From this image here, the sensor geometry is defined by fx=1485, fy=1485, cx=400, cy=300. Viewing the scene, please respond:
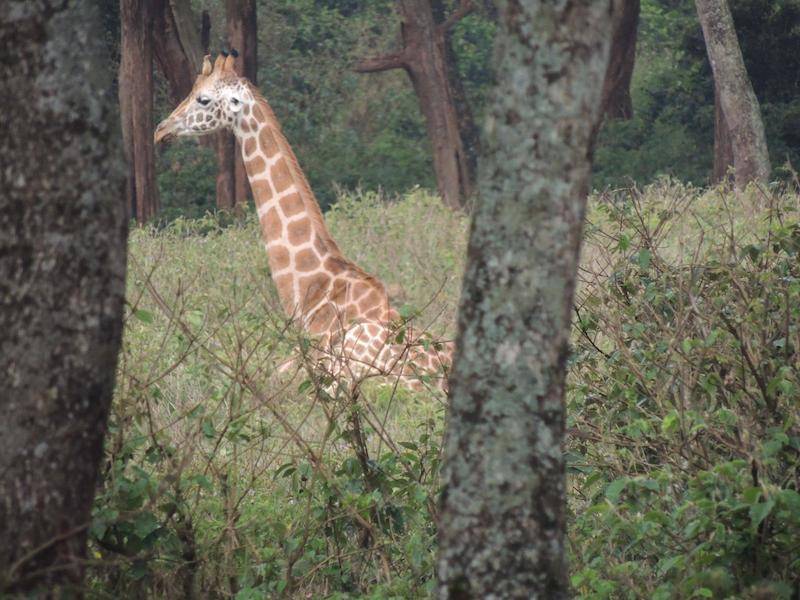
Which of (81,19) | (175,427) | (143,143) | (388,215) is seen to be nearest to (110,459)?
(81,19)

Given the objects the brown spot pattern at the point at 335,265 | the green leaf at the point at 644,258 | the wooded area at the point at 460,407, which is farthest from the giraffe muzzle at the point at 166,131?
the green leaf at the point at 644,258

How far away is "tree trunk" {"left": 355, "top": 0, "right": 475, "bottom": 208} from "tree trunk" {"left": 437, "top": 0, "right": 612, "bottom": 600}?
13760mm

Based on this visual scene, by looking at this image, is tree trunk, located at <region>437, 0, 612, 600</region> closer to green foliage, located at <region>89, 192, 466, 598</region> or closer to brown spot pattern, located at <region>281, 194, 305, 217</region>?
green foliage, located at <region>89, 192, 466, 598</region>

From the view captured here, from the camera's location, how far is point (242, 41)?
18.1m

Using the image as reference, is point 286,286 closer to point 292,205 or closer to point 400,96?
point 292,205

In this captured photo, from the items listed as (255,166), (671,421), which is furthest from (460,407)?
(255,166)

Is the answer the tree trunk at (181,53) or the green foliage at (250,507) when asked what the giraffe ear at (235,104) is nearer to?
the green foliage at (250,507)

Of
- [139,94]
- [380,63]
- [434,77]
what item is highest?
[380,63]

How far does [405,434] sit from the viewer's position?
745cm

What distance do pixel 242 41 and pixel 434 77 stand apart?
2395 millimetres

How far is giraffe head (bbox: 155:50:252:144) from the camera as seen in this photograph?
1052 cm

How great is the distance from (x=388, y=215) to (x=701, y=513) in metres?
9.70

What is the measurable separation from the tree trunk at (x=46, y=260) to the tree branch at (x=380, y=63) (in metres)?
13.5

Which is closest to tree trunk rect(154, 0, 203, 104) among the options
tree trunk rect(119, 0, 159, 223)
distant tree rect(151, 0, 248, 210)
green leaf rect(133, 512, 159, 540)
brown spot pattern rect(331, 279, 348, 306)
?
distant tree rect(151, 0, 248, 210)
